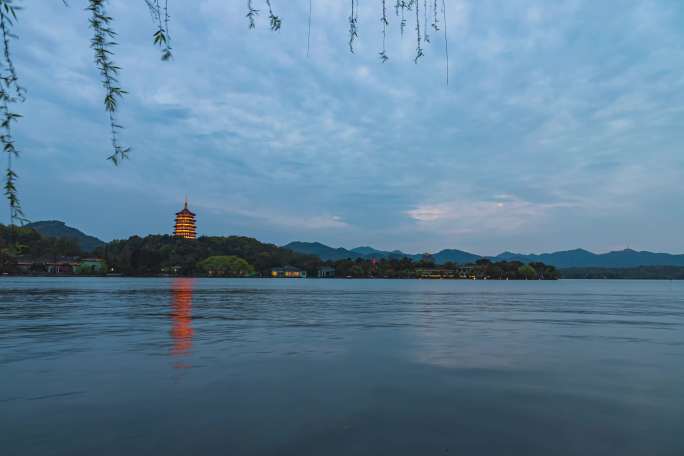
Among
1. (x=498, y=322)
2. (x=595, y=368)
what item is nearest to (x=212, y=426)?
(x=595, y=368)

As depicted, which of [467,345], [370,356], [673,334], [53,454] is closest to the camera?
[53,454]

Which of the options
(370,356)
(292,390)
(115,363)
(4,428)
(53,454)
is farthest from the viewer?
(370,356)

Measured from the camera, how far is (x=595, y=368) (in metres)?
15.2

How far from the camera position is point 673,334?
24.7 meters

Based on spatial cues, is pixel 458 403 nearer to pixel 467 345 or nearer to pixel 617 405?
pixel 617 405

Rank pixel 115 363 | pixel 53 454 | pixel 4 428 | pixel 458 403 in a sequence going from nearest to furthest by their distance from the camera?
1. pixel 53 454
2. pixel 4 428
3. pixel 458 403
4. pixel 115 363

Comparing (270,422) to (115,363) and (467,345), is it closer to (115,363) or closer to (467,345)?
(115,363)

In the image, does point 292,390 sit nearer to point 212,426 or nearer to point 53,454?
point 212,426

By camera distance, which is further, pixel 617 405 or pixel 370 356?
pixel 370 356

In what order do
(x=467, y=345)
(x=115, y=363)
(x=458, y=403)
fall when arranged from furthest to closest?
1. (x=467, y=345)
2. (x=115, y=363)
3. (x=458, y=403)

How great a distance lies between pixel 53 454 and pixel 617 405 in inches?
476

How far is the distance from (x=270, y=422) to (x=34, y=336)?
1820 centimetres

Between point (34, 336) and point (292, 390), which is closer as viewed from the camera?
point (292, 390)

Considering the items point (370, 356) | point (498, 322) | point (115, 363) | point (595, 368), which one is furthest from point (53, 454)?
point (498, 322)
